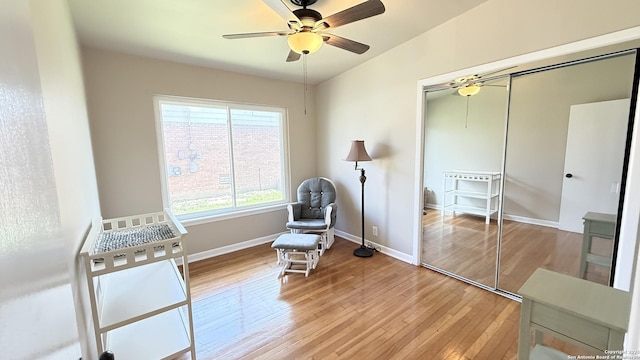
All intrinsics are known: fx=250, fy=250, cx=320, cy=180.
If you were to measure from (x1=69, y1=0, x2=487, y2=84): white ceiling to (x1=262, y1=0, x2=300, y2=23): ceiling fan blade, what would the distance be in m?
0.39

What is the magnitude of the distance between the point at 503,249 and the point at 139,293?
3.18 metres

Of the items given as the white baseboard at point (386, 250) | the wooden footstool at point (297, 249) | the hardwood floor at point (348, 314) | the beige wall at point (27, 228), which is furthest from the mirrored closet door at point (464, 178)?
the beige wall at point (27, 228)

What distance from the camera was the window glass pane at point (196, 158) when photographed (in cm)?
313

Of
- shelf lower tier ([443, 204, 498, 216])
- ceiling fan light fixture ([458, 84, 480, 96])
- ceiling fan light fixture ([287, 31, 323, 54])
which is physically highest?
ceiling fan light fixture ([287, 31, 323, 54])

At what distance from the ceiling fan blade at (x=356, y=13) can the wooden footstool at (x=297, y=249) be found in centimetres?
214

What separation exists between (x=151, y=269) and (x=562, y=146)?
142 inches

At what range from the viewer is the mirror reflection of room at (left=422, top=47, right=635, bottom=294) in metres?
1.88

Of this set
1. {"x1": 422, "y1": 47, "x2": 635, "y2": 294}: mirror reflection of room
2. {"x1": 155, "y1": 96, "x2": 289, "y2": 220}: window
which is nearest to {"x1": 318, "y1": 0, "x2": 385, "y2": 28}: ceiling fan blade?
{"x1": 422, "y1": 47, "x2": 635, "y2": 294}: mirror reflection of room

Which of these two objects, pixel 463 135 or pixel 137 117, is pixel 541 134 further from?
pixel 137 117

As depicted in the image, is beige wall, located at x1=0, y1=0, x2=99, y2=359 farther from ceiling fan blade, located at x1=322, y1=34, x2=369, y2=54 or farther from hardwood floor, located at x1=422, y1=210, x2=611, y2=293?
hardwood floor, located at x1=422, y1=210, x2=611, y2=293

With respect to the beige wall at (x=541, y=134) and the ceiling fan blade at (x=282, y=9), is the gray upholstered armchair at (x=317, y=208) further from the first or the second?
the ceiling fan blade at (x=282, y=9)

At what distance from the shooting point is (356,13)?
1.65 metres

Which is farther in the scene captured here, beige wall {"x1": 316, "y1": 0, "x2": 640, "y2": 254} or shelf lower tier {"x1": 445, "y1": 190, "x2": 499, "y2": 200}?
shelf lower tier {"x1": 445, "y1": 190, "x2": 499, "y2": 200}

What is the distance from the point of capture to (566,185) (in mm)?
2186
